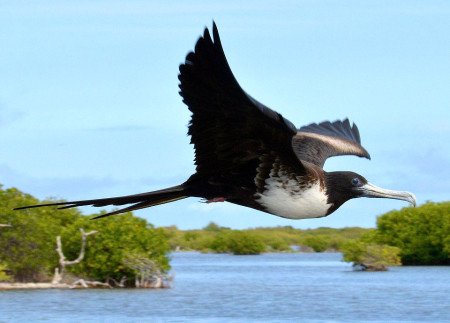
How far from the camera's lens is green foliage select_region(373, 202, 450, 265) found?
4028 cm

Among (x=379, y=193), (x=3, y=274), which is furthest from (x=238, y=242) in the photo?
(x=379, y=193)

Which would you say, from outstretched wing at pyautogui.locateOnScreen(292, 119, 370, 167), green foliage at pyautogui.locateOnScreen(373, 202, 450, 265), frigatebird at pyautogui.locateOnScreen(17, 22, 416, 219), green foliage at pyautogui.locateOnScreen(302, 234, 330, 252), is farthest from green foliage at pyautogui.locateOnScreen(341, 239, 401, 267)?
frigatebird at pyautogui.locateOnScreen(17, 22, 416, 219)

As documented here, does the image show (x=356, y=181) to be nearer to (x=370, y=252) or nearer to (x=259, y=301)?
(x=259, y=301)

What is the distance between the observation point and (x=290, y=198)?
612 centimetres

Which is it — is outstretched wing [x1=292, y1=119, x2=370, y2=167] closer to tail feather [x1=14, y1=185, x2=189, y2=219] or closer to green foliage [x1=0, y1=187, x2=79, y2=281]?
tail feather [x1=14, y1=185, x2=189, y2=219]

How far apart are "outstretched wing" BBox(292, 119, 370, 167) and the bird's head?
1.05 m

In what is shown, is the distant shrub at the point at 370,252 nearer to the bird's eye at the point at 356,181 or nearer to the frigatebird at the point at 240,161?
the bird's eye at the point at 356,181

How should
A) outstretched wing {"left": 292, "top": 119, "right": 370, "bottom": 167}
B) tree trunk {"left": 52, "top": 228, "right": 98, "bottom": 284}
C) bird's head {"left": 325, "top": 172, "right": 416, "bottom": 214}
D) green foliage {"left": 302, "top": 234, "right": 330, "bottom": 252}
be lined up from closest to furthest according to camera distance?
bird's head {"left": 325, "top": 172, "right": 416, "bottom": 214}
outstretched wing {"left": 292, "top": 119, "right": 370, "bottom": 167}
tree trunk {"left": 52, "top": 228, "right": 98, "bottom": 284}
green foliage {"left": 302, "top": 234, "right": 330, "bottom": 252}

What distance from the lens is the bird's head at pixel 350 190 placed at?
6387 millimetres

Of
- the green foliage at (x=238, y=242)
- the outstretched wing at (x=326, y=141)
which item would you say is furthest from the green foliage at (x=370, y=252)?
the outstretched wing at (x=326, y=141)

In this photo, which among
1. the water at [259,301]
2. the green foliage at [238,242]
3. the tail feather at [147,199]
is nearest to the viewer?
the tail feather at [147,199]

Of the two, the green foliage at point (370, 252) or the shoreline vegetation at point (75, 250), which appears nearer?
the shoreline vegetation at point (75, 250)

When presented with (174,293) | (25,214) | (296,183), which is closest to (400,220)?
(174,293)

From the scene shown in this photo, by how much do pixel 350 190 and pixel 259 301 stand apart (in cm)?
2707
